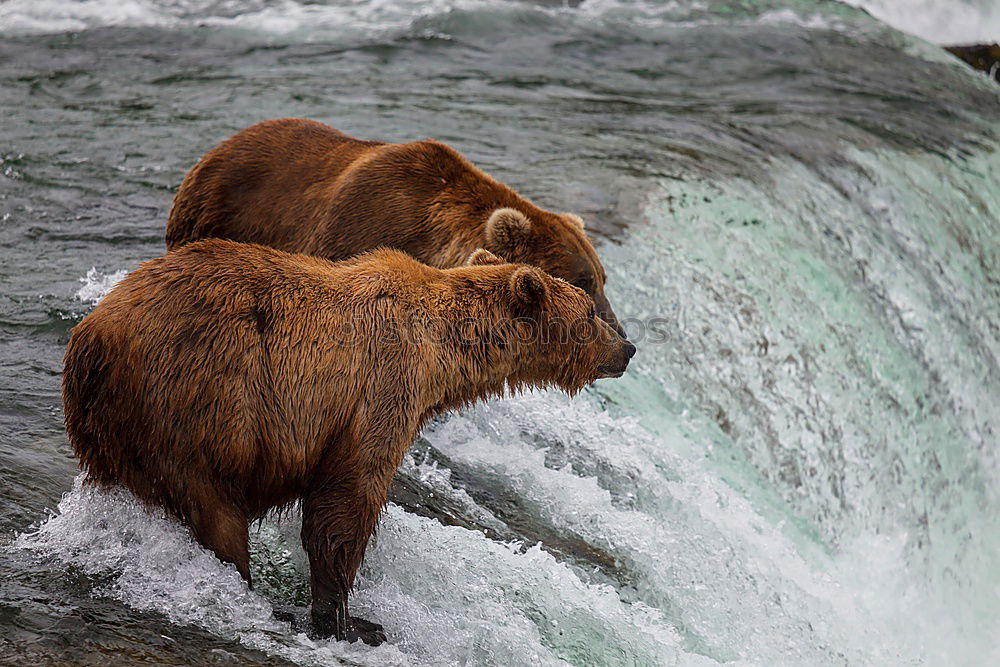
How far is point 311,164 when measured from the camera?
6.12m

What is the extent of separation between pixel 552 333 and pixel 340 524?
1310 millimetres

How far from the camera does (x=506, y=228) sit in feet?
18.2

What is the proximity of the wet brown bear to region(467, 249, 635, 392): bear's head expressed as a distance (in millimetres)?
109

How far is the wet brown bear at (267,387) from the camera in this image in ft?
12.8

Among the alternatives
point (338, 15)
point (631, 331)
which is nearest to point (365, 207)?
point (631, 331)

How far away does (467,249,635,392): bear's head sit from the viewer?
15.6 ft

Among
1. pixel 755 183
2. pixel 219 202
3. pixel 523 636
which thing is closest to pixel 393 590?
pixel 523 636

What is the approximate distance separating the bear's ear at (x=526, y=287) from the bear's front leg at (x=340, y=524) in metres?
0.94

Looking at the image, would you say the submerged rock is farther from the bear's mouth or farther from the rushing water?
the bear's mouth

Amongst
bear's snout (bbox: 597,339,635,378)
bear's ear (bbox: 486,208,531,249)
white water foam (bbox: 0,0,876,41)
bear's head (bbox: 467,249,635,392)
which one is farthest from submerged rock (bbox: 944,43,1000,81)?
bear's head (bbox: 467,249,635,392)

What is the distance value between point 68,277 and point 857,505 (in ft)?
16.7

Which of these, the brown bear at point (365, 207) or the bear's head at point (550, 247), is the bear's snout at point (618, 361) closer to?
the bear's head at point (550, 247)

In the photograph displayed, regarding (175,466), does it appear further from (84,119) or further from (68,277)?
(84,119)

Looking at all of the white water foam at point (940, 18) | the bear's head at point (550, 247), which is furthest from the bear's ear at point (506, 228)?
the white water foam at point (940, 18)
